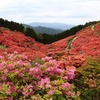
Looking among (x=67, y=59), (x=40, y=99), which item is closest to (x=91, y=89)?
(x=67, y=59)

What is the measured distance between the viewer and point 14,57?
1432cm

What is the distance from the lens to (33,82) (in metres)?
12.8

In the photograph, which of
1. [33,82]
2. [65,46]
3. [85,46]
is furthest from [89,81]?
[65,46]

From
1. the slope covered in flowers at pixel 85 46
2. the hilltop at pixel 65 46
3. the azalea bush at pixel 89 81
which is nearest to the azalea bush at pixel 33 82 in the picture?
the azalea bush at pixel 89 81

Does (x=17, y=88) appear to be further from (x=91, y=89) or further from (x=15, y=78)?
(x=91, y=89)

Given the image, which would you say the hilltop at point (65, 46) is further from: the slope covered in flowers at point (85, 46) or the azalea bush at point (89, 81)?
the azalea bush at point (89, 81)

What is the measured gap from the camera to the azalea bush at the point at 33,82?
12.2 metres

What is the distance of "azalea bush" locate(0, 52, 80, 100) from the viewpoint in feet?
40.0

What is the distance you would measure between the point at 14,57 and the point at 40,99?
3.21m

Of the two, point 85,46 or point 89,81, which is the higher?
point 85,46

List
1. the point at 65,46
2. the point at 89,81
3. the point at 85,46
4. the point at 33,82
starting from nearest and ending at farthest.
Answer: the point at 33,82
the point at 89,81
the point at 85,46
the point at 65,46

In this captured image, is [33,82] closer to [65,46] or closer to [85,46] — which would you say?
[85,46]

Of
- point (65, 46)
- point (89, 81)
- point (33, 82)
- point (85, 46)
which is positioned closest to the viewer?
point (33, 82)

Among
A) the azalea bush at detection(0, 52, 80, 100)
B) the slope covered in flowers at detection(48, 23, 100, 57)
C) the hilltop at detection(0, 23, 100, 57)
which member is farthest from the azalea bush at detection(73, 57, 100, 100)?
the hilltop at detection(0, 23, 100, 57)
